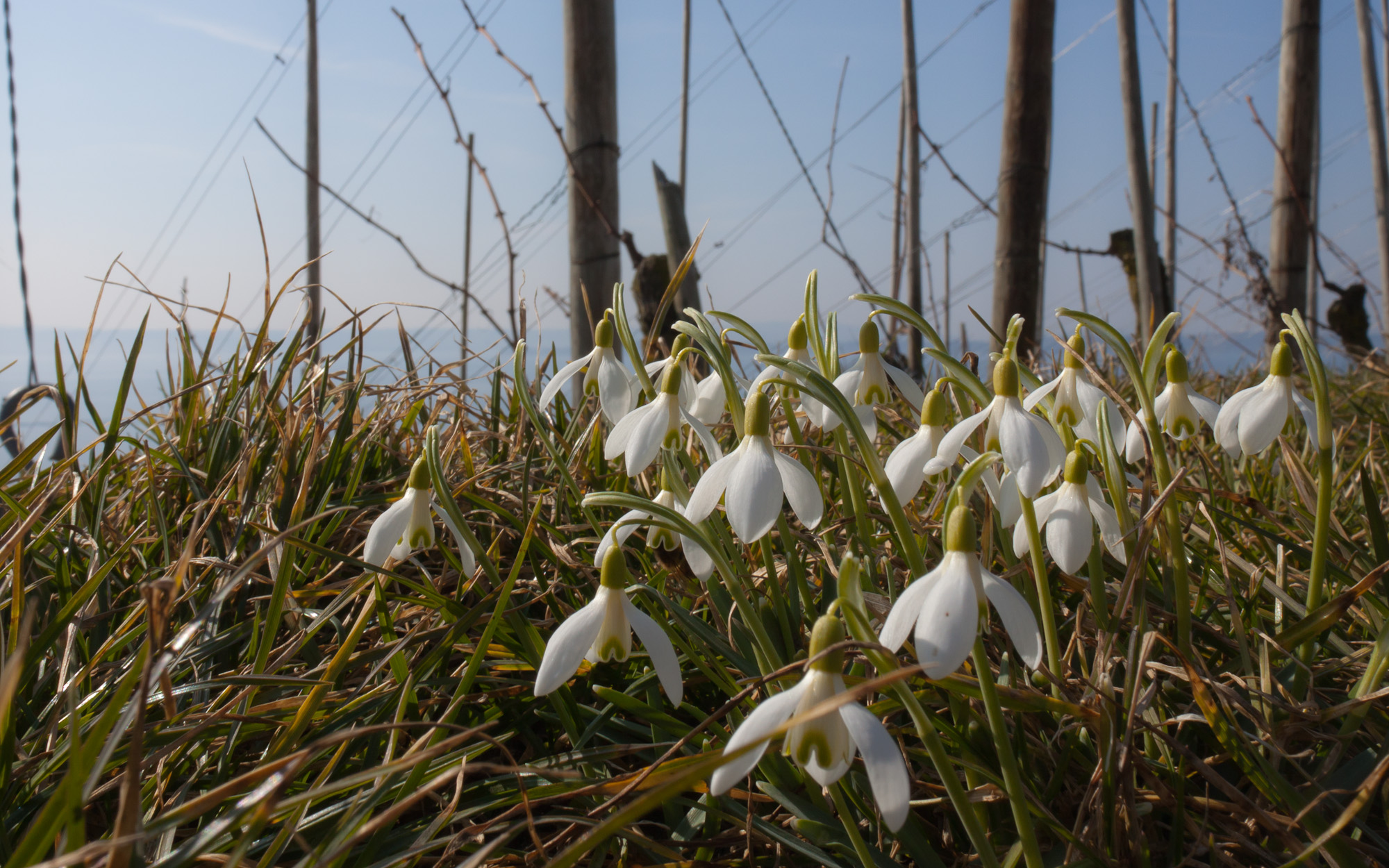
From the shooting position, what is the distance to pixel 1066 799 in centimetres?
87

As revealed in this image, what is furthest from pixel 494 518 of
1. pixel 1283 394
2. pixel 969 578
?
pixel 1283 394

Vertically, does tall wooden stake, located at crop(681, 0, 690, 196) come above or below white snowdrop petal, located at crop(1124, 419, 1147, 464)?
above

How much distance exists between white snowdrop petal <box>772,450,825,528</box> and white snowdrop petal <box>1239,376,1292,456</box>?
533mm

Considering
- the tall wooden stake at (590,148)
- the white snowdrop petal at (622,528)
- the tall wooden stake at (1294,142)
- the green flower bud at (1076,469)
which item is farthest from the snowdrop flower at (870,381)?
the tall wooden stake at (1294,142)

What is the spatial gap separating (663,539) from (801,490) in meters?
0.25

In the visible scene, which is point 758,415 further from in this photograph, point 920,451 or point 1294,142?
point 1294,142

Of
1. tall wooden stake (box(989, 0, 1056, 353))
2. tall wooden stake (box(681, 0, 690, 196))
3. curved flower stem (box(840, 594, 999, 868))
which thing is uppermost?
tall wooden stake (box(681, 0, 690, 196))

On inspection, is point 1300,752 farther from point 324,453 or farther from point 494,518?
point 324,453

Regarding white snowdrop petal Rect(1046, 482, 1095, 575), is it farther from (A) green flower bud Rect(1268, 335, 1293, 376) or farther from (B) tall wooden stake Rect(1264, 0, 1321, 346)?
(B) tall wooden stake Rect(1264, 0, 1321, 346)

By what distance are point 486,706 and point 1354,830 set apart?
97 centimetres

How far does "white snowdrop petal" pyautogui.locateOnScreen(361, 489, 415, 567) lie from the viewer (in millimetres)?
904

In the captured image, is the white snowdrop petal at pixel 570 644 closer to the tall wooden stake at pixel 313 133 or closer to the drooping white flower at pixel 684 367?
the drooping white flower at pixel 684 367

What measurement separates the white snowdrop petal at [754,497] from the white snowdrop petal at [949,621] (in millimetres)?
167

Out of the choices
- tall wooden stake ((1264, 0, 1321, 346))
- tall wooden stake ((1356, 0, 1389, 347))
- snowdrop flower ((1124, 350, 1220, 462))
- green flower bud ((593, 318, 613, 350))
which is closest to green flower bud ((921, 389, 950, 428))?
snowdrop flower ((1124, 350, 1220, 462))
